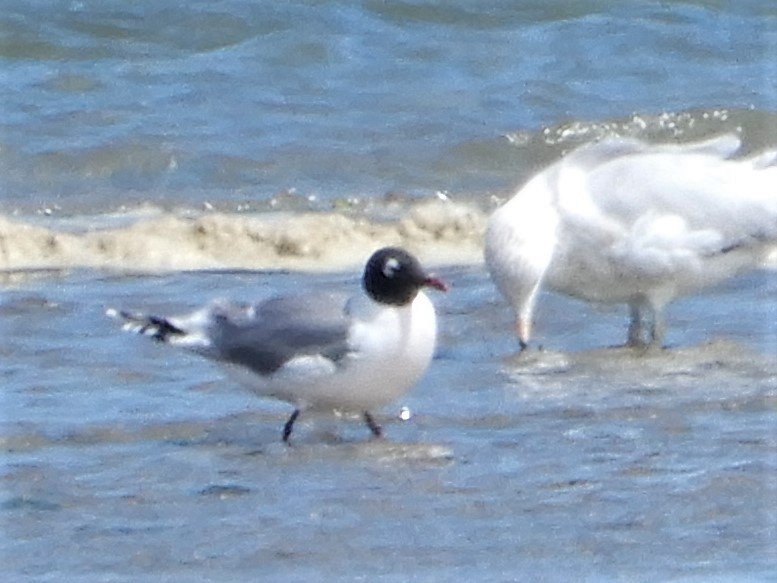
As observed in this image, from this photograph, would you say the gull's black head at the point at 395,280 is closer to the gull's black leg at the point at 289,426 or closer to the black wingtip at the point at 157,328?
the gull's black leg at the point at 289,426

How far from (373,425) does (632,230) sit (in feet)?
5.33

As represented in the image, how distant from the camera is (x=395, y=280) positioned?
548cm

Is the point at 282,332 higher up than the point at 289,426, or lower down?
higher up

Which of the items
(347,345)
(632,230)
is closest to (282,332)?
→ (347,345)

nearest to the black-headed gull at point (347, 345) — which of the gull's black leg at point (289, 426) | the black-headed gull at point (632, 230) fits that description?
the gull's black leg at point (289, 426)

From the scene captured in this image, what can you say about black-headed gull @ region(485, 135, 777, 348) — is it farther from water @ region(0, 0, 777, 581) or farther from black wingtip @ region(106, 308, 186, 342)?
black wingtip @ region(106, 308, 186, 342)

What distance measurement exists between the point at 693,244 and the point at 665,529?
2.47 meters

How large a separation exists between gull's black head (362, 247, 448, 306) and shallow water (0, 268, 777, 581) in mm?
303

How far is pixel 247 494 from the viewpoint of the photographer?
4777mm

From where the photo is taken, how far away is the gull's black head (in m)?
5.48

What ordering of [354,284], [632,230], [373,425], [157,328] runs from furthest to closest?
[354,284], [632,230], [157,328], [373,425]

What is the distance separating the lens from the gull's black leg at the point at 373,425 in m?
5.39

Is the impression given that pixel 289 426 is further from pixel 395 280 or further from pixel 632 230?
pixel 632 230

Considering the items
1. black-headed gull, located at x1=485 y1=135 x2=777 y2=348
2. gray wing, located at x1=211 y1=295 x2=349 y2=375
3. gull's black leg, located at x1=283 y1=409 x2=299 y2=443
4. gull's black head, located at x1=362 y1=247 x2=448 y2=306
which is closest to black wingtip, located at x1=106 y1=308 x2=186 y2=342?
gray wing, located at x1=211 y1=295 x2=349 y2=375
